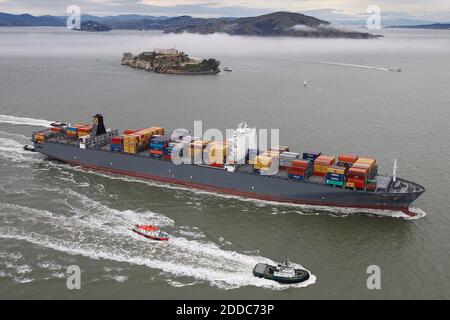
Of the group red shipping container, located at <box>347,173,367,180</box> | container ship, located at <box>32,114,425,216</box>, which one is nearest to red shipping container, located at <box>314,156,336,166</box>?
container ship, located at <box>32,114,425,216</box>

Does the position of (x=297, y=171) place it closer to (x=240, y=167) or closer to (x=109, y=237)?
(x=240, y=167)

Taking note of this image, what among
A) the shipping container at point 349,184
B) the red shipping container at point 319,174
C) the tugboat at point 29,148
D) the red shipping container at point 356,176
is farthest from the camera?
the tugboat at point 29,148

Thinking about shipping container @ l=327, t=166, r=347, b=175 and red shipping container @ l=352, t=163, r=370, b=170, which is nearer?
shipping container @ l=327, t=166, r=347, b=175

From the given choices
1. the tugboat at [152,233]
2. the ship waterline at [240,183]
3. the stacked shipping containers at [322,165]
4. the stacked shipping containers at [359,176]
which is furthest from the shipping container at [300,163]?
the tugboat at [152,233]

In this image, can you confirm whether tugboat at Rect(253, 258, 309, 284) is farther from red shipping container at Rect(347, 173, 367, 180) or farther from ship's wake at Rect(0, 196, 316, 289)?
red shipping container at Rect(347, 173, 367, 180)

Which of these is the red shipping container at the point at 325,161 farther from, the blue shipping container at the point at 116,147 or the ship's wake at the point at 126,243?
the blue shipping container at the point at 116,147

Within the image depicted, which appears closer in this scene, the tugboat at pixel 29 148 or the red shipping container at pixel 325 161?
the red shipping container at pixel 325 161
